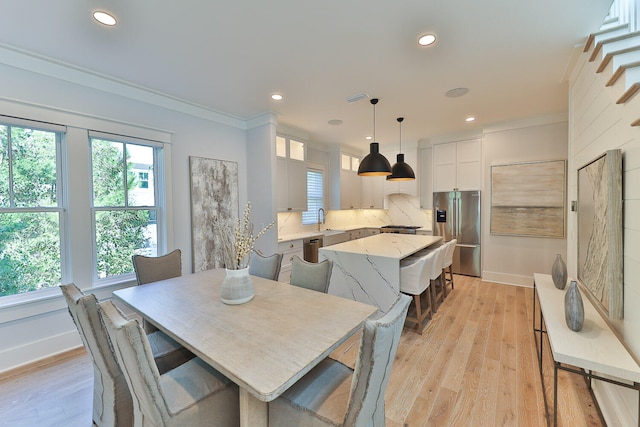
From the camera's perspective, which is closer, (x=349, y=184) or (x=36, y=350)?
(x=36, y=350)

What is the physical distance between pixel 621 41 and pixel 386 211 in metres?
5.07

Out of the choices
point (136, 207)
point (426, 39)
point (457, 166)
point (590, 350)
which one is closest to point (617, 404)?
point (590, 350)

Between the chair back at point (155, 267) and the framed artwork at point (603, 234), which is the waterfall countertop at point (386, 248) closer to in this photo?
the framed artwork at point (603, 234)

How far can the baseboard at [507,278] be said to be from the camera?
14.3 feet

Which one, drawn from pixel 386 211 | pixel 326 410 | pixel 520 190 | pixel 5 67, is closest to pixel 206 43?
pixel 5 67

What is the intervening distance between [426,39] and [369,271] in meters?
2.33

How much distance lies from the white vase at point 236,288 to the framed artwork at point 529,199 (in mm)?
4592

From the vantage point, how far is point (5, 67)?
2279 mm

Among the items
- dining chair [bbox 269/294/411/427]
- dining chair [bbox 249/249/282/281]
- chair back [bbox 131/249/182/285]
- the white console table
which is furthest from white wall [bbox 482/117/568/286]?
chair back [bbox 131/249/182/285]

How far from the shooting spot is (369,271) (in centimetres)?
305

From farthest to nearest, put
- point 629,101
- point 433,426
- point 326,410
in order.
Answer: point 433,426 → point 629,101 → point 326,410

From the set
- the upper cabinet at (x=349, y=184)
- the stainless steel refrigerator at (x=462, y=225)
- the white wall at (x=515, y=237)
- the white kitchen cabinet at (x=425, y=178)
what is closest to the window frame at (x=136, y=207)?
the upper cabinet at (x=349, y=184)

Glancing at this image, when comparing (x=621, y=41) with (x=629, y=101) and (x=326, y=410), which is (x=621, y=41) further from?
(x=326, y=410)

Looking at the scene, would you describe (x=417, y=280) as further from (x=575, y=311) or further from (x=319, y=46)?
(x=319, y=46)
